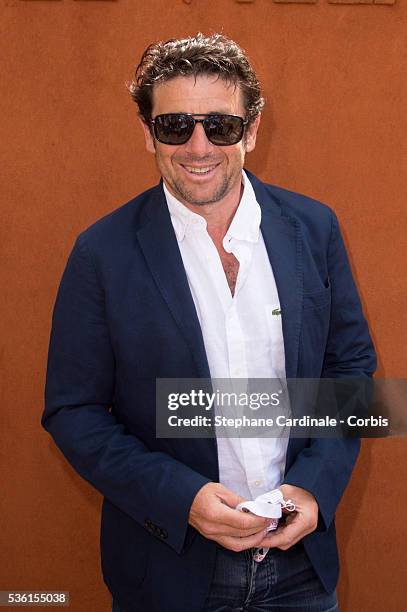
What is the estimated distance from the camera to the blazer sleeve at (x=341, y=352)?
2.02 metres

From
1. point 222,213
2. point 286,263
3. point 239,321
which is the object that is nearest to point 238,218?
point 222,213

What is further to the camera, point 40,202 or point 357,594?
point 357,594

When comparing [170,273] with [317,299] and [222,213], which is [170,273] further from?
[317,299]

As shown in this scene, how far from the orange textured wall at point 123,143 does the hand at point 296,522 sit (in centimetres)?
109

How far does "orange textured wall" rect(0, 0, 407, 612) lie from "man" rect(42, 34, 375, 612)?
68cm

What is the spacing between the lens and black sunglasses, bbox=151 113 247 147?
1928 mm

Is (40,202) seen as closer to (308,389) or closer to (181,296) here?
(181,296)

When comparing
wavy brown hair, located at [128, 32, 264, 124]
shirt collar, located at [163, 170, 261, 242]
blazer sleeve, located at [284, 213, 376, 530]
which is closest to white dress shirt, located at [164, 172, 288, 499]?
shirt collar, located at [163, 170, 261, 242]

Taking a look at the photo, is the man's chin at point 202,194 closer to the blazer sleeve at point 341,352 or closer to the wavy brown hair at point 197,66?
the wavy brown hair at point 197,66

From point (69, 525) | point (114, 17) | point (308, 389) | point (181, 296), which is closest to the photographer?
point (181, 296)

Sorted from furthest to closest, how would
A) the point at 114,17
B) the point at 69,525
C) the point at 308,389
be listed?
the point at 69,525
the point at 114,17
the point at 308,389

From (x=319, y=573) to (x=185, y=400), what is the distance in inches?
21.9

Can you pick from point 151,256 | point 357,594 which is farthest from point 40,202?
point 357,594

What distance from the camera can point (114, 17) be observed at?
2.67 metres
